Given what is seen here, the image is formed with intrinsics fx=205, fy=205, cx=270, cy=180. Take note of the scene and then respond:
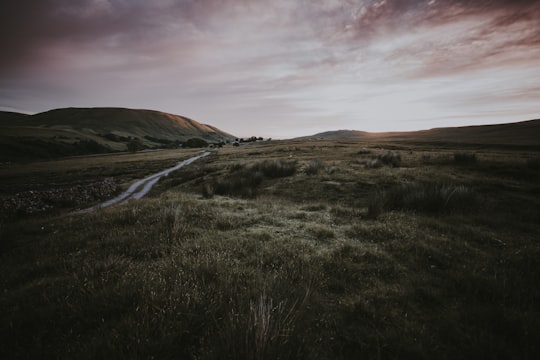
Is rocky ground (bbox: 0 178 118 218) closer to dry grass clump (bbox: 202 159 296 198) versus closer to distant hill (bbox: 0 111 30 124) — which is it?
dry grass clump (bbox: 202 159 296 198)

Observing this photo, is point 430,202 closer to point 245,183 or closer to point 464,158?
point 245,183

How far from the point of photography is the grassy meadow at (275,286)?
257cm

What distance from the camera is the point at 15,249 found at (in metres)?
6.02

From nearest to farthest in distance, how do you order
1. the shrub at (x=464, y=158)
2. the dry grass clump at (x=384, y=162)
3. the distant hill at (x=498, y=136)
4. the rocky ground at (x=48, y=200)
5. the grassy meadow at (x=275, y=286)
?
the grassy meadow at (x=275, y=286)
the rocky ground at (x=48, y=200)
the shrub at (x=464, y=158)
the dry grass clump at (x=384, y=162)
the distant hill at (x=498, y=136)

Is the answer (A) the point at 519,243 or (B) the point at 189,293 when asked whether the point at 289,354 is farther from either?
(A) the point at 519,243

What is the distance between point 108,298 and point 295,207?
732cm

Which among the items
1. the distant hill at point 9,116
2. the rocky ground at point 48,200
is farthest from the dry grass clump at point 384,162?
the distant hill at point 9,116

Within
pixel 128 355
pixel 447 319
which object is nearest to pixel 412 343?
pixel 447 319

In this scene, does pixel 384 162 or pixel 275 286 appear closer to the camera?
pixel 275 286

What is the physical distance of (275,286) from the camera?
11.6 feet

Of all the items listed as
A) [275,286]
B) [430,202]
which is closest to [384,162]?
[430,202]

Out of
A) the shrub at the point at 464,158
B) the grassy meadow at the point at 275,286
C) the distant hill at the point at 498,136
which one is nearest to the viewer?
the grassy meadow at the point at 275,286

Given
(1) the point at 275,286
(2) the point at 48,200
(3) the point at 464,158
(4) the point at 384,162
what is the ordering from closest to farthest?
(1) the point at 275,286
(2) the point at 48,200
(3) the point at 464,158
(4) the point at 384,162

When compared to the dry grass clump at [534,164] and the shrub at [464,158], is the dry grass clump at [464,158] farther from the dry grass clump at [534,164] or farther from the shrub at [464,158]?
the dry grass clump at [534,164]
